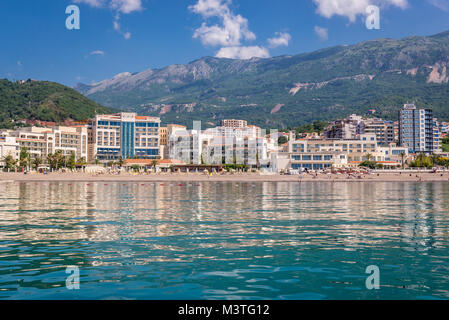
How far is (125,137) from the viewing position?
151250 millimetres

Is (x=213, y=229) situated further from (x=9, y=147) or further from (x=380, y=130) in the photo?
(x=380, y=130)

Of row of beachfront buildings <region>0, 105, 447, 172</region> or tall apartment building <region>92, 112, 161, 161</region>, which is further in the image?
tall apartment building <region>92, 112, 161, 161</region>

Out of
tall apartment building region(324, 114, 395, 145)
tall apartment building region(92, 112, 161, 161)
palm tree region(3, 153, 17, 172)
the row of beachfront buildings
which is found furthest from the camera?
tall apartment building region(324, 114, 395, 145)

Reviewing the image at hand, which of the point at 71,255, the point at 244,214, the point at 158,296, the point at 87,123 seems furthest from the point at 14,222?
the point at 87,123

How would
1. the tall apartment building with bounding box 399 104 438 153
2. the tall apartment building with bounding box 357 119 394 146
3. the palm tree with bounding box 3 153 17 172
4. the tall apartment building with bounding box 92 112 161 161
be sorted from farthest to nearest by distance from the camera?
1. the tall apartment building with bounding box 357 119 394 146
2. the tall apartment building with bounding box 399 104 438 153
3. the tall apartment building with bounding box 92 112 161 161
4. the palm tree with bounding box 3 153 17 172

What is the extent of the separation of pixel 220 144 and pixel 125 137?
3935 centimetres

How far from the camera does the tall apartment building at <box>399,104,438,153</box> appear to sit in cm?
15212

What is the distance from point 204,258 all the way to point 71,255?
156 inches

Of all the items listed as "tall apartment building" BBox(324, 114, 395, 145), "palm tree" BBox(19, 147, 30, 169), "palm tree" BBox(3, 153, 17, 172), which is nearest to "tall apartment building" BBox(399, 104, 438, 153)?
"tall apartment building" BBox(324, 114, 395, 145)

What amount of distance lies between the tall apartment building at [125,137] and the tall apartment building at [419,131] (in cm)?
9079

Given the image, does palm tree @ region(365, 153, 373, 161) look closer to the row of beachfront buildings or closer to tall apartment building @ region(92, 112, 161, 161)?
the row of beachfront buildings

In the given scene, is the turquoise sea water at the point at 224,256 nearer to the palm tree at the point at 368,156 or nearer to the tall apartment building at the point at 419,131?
the palm tree at the point at 368,156

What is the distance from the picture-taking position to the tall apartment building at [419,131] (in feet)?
499
